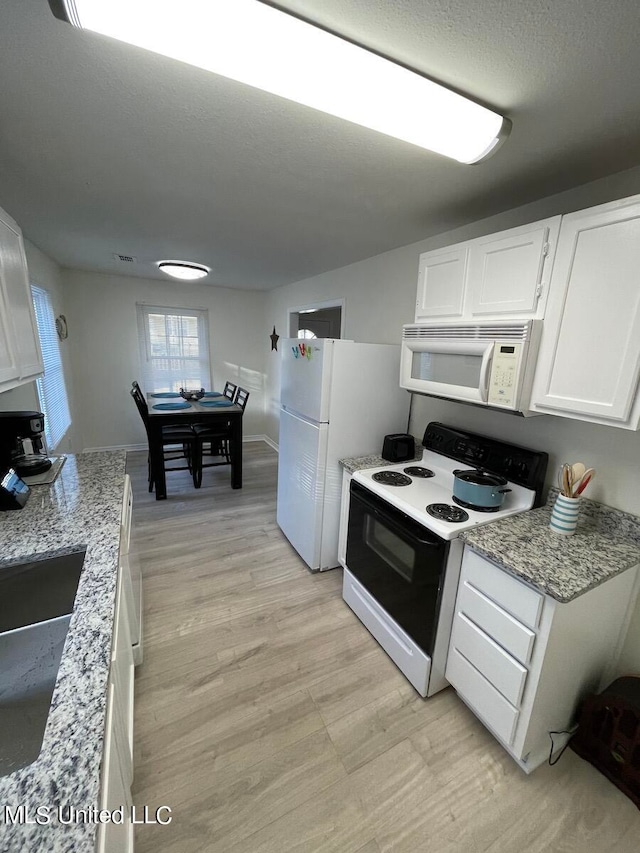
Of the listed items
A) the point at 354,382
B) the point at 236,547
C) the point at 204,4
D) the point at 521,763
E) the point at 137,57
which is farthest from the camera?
the point at 236,547

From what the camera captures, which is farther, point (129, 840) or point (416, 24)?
point (129, 840)

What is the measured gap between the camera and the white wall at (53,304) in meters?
2.16

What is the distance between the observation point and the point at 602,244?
3.81 ft

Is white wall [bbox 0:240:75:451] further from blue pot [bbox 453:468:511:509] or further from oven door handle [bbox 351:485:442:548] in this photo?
blue pot [bbox 453:468:511:509]

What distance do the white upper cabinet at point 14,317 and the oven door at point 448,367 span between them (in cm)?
185

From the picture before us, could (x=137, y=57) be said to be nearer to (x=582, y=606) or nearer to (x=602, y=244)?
(x=602, y=244)

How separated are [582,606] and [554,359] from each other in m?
0.92

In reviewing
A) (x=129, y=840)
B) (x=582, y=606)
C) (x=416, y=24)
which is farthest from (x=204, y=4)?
(x=129, y=840)

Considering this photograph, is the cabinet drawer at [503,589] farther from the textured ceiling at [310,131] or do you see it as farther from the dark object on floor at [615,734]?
the textured ceiling at [310,131]

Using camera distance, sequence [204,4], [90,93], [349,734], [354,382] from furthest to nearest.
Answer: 1. [354,382]
2. [349,734]
3. [90,93]
4. [204,4]

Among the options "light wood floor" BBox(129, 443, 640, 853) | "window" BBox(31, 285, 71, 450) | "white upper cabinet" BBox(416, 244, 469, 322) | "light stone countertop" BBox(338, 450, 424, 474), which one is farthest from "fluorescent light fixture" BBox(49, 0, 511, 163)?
"window" BBox(31, 285, 71, 450)

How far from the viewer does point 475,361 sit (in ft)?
5.15

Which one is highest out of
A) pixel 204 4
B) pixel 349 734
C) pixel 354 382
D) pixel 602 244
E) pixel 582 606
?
pixel 204 4

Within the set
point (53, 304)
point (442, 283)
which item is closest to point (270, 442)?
point (53, 304)
